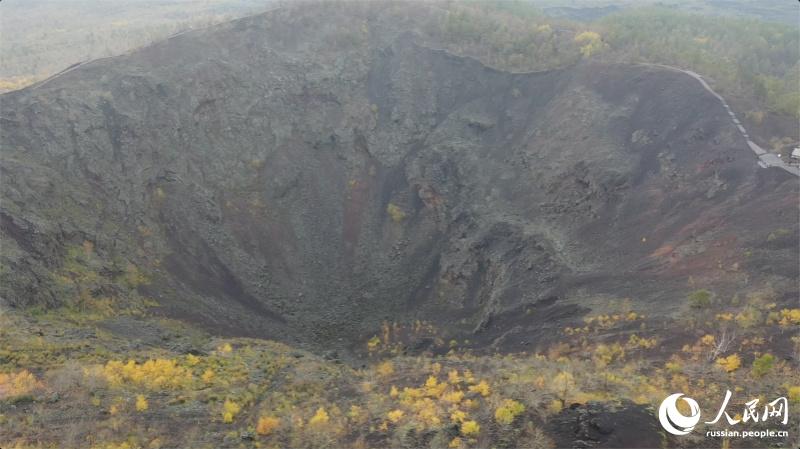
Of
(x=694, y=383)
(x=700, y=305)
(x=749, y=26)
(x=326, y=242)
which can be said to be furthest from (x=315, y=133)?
(x=749, y=26)

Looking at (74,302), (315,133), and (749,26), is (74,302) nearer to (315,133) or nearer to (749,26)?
(315,133)

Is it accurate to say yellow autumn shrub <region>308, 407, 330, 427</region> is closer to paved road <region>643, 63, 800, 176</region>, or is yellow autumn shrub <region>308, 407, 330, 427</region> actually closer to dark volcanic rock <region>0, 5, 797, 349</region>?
dark volcanic rock <region>0, 5, 797, 349</region>

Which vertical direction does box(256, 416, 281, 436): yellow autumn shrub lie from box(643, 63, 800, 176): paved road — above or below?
below

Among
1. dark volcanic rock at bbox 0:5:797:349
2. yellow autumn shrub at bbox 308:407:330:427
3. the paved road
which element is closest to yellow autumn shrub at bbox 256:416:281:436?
yellow autumn shrub at bbox 308:407:330:427

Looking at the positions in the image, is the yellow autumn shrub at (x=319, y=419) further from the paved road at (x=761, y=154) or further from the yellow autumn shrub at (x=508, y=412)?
the paved road at (x=761, y=154)

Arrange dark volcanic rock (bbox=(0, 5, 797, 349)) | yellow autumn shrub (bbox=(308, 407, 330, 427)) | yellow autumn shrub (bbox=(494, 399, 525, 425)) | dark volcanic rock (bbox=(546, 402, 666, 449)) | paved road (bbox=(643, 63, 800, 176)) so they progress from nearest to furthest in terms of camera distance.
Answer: dark volcanic rock (bbox=(546, 402, 666, 449)) → yellow autumn shrub (bbox=(494, 399, 525, 425)) → yellow autumn shrub (bbox=(308, 407, 330, 427)) → dark volcanic rock (bbox=(0, 5, 797, 349)) → paved road (bbox=(643, 63, 800, 176))

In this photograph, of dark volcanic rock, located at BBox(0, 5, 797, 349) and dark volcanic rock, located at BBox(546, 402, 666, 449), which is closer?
dark volcanic rock, located at BBox(546, 402, 666, 449)

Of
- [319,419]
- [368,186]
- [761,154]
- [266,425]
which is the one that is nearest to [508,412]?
[319,419]

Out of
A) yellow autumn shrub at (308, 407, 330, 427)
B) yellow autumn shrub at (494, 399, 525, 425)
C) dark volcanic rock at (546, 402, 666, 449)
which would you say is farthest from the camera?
yellow autumn shrub at (308, 407, 330, 427)
